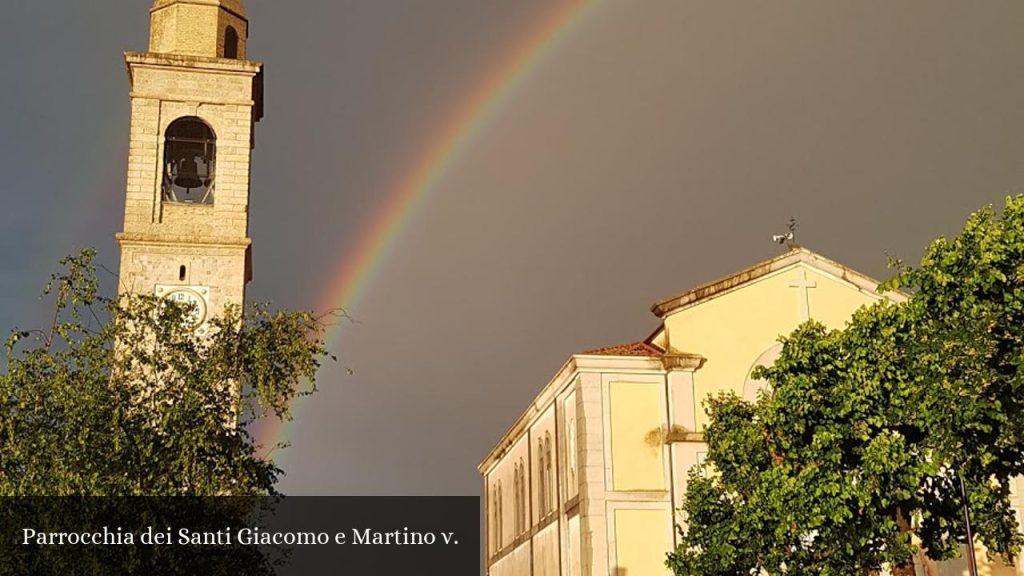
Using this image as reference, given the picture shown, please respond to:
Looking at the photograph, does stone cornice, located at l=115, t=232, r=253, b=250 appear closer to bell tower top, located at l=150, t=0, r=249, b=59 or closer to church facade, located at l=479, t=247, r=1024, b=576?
bell tower top, located at l=150, t=0, r=249, b=59

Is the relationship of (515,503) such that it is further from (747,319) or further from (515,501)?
(747,319)

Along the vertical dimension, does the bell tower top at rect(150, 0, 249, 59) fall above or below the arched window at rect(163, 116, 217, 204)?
above

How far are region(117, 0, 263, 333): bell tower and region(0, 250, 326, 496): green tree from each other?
19536 millimetres

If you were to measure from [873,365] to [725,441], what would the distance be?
5423 millimetres

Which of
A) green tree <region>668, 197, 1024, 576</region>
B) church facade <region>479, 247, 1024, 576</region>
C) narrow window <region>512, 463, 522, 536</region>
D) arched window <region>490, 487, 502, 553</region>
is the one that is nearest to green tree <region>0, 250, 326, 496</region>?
green tree <region>668, 197, 1024, 576</region>

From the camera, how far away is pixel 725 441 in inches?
1159

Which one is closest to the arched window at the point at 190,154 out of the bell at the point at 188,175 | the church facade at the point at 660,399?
the bell at the point at 188,175

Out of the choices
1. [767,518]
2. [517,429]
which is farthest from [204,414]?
[517,429]

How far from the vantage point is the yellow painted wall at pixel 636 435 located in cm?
3803

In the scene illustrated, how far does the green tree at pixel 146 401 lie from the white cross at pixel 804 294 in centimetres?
2213

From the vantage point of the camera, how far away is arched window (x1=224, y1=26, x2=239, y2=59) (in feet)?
155

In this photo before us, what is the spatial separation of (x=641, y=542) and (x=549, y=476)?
8170 mm

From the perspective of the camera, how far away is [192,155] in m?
46.2

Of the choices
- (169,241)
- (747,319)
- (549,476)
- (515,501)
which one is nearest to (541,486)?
(549,476)
